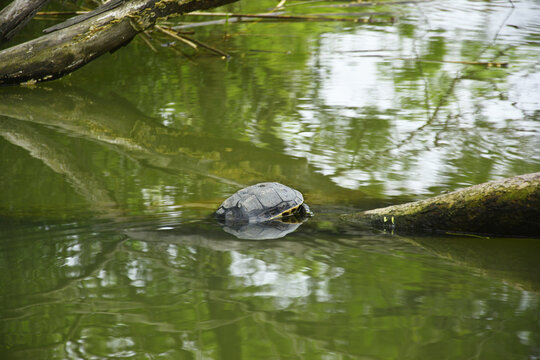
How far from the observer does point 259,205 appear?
396 centimetres

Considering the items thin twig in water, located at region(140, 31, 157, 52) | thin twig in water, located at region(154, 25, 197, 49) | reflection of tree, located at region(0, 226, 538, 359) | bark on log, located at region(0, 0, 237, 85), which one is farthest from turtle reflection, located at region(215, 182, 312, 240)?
thin twig in water, located at region(140, 31, 157, 52)

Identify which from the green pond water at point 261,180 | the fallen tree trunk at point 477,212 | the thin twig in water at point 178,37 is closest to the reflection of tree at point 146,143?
the green pond water at point 261,180

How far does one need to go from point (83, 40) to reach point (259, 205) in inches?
152

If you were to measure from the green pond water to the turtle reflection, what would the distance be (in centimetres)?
11

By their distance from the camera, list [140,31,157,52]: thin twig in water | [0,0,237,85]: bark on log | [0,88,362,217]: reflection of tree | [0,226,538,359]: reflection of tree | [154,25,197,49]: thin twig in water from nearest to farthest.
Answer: [0,226,538,359]: reflection of tree → [0,88,362,217]: reflection of tree → [0,0,237,85]: bark on log → [154,25,197,49]: thin twig in water → [140,31,157,52]: thin twig in water

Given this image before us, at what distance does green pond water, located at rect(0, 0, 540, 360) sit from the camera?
2.65 metres

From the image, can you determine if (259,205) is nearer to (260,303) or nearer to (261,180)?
(261,180)

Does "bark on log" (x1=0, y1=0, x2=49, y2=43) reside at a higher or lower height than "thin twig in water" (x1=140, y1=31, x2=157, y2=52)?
higher

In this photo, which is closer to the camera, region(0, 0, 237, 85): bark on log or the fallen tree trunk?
the fallen tree trunk

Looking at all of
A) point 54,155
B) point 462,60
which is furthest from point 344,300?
point 462,60

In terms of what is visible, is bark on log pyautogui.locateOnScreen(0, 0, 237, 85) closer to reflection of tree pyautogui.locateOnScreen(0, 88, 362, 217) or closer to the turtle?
reflection of tree pyautogui.locateOnScreen(0, 88, 362, 217)

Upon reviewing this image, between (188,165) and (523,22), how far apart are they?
7.05m

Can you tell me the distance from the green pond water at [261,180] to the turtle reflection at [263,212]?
11 centimetres

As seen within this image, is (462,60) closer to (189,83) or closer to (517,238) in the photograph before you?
(189,83)
